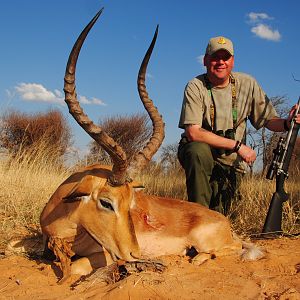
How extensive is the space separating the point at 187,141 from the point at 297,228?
1898 millimetres

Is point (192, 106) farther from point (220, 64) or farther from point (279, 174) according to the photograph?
point (279, 174)

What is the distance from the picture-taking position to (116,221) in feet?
13.2

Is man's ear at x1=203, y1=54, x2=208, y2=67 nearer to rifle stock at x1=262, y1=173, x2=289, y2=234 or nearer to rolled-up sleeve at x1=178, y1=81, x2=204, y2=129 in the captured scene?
rolled-up sleeve at x1=178, y1=81, x2=204, y2=129

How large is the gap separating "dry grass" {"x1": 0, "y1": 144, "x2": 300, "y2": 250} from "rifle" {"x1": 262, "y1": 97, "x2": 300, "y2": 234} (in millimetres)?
631

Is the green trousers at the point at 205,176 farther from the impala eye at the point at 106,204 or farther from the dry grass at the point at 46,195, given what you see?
the impala eye at the point at 106,204

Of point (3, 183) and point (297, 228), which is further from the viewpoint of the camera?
point (3, 183)

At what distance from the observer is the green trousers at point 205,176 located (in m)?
6.01

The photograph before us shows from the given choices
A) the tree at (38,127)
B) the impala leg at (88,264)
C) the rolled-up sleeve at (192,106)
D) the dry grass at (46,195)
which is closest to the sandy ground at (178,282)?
the impala leg at (88,264)

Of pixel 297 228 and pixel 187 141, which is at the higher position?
pixel 187 141

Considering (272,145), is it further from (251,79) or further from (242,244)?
(242,244)

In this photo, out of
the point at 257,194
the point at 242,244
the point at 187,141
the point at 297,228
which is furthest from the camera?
the point at 257,194

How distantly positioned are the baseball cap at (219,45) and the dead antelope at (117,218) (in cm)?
180

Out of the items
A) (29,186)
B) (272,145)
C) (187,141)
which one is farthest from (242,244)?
(272,145)

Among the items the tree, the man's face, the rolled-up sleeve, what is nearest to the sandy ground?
the rolled-up sleeve
